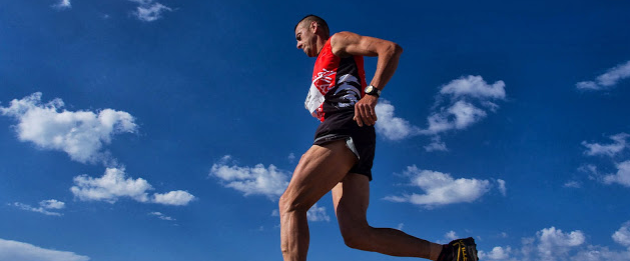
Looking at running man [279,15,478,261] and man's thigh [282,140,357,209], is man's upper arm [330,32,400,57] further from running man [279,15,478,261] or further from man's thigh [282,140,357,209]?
man's thigh [282,140,357,209]

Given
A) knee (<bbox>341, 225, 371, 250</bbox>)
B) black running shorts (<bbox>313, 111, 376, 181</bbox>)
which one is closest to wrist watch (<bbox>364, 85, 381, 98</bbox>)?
black running shorts (<bbox>313, 111, 376, 181</bbox>)

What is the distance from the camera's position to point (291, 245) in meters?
3.73

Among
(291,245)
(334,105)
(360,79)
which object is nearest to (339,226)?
(291,245)

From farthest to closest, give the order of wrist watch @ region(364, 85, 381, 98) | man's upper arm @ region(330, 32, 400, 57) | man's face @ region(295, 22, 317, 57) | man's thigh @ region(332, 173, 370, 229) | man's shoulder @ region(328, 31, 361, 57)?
1. man's face @ region(295, 22, 317, 57)
2. man's shoulder @ region(328, 31, 361, 57)
3. man's thigh @ region(332, 173, 370, 229)
4. man's upper arm @ region(330, 32, 400, 57)
5. wrist watch @ region(364, 85, 381, 98)

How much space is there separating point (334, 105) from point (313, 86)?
0.36 m

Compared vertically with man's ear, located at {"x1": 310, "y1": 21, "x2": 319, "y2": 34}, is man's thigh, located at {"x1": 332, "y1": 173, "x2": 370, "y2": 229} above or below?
below

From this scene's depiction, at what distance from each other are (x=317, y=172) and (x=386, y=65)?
3.58 ft

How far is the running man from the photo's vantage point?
3824 mm

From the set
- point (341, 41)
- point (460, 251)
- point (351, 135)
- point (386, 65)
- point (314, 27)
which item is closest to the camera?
point (386, 65)

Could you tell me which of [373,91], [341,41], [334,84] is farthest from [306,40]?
[373,91]

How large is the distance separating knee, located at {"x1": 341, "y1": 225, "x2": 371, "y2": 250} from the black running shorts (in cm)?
52

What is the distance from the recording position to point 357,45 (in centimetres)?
419

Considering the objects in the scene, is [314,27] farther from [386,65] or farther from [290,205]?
[290,205]

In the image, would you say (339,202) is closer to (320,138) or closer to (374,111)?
(320,138)
